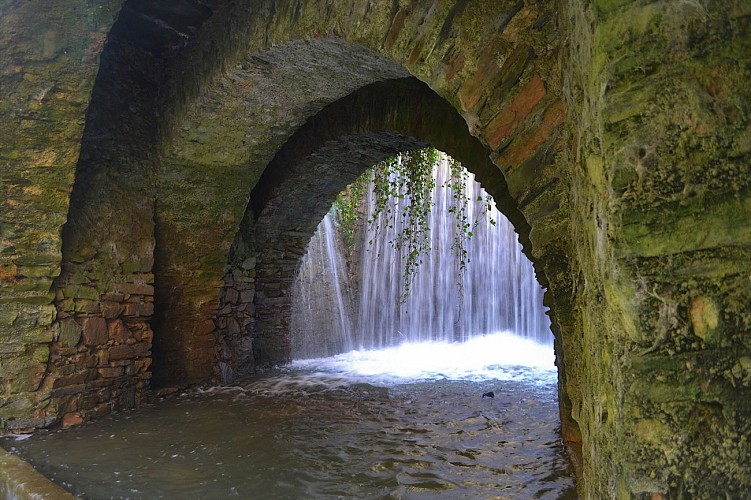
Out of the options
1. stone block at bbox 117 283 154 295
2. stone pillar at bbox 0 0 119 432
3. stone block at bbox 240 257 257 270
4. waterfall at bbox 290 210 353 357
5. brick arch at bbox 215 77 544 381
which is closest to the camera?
stone pillar at bbox 0 0 119 432

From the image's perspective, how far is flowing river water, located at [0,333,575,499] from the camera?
2516 millimetres

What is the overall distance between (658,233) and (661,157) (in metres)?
0.13

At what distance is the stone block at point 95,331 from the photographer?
386 cm

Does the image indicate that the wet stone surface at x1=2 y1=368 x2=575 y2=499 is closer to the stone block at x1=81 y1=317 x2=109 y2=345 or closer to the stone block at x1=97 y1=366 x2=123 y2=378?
the stone block at x1=97 y1=366 x2=123 y2=378

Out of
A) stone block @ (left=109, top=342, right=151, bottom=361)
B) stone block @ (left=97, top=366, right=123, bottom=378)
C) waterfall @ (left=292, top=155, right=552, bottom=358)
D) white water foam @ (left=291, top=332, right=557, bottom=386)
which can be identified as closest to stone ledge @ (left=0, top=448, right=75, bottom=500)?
stone block @ (left=97, top=366, right=123, bottom=378)

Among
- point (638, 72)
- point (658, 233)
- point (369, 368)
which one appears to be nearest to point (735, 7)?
point (638, 72)

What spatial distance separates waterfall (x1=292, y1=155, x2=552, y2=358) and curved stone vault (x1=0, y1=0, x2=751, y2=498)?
6.01 ft

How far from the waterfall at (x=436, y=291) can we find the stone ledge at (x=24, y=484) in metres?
4.56

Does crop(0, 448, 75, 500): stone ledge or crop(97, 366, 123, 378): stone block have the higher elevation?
crop(97, 366, 123, 378): stone block

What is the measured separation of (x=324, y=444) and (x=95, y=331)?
1.92 meters

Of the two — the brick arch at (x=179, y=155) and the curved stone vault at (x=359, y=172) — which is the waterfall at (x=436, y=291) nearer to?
the curved stone vault at (x=359, y=172)

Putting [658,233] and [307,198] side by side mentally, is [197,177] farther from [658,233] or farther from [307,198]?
[658,233]

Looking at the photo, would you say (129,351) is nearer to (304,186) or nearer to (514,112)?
(304,186)

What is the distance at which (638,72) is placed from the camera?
3.09 ft
